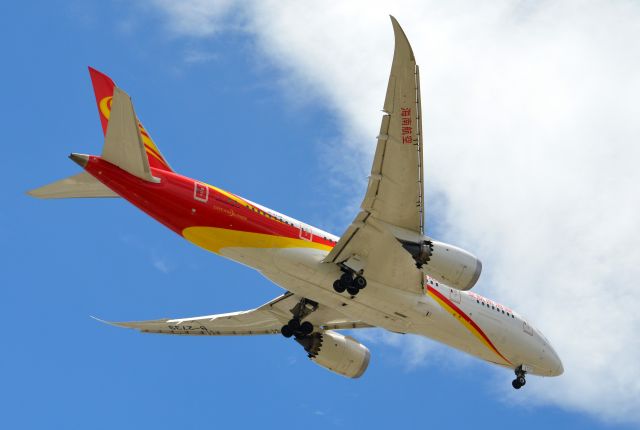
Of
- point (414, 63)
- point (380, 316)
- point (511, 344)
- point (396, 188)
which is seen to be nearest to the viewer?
point (414, 63)

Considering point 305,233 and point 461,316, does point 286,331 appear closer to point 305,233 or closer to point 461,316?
point 305,233

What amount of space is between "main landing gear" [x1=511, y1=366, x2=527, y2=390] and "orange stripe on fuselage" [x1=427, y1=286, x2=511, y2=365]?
146 centimetres

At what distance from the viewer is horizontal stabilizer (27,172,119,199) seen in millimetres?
27016

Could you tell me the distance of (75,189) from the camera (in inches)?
1090

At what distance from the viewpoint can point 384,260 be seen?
2870 cm

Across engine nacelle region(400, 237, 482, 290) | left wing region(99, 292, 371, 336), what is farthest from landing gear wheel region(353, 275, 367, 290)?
left wing region(99, 292, 371, 336)

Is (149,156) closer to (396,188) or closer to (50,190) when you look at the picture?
(50,190)

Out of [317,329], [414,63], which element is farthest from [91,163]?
[317,329]

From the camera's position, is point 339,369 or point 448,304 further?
point 339,369

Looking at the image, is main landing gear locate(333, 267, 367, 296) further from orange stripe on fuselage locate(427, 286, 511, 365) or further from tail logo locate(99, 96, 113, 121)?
tail logo locate(99, 96, 113, 121)

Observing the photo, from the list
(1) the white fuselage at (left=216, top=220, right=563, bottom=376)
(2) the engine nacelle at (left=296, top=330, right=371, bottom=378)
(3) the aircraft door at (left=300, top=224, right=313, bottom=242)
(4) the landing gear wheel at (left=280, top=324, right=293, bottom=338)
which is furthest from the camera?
(2) the engine nacelle at (left=296, top=330, right=371, bottom=378)

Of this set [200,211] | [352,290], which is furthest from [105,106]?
[352,290]

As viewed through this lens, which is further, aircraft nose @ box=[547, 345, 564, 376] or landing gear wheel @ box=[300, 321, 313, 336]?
aircraft nose @ box=[547, 345, 564, 376]

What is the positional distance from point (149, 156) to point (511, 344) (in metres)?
13.8
